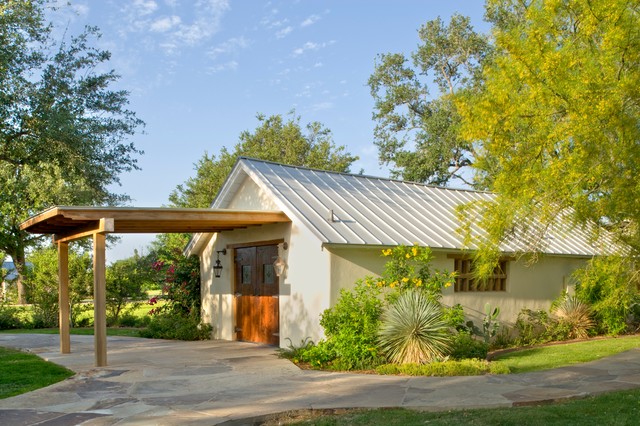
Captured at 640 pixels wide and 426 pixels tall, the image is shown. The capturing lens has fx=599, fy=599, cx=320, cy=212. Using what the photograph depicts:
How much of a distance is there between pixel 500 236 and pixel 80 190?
18994 mm

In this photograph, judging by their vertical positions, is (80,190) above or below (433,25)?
below

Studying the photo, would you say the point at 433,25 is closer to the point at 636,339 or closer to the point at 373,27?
the point at 373,27

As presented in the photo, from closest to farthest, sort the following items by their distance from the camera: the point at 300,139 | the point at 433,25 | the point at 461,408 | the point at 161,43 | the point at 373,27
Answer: the point at 461,408, the point at 161,43, the point at 373,27, the point at 433,25, the point at 300,139

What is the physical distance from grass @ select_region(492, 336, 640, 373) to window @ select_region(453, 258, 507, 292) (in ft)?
6.10

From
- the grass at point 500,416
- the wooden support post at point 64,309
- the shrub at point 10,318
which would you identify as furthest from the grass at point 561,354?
the shrub at point 10,318

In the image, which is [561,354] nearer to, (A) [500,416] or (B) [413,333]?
(B) [413,333]

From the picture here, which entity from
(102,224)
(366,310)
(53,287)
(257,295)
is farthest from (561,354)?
(53,287)

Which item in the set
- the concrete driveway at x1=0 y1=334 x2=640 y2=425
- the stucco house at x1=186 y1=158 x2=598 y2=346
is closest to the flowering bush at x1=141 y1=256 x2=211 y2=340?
the stucco house at x1=186 y1=158 x2=598 y2=346

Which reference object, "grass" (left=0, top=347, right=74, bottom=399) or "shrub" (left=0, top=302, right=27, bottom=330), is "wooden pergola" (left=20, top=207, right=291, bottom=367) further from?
"shrub" (left=0, top=302, right=27, bottom=330)

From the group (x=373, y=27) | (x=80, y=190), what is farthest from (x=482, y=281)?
(x=80, y=190)

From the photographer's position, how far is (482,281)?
1452cm

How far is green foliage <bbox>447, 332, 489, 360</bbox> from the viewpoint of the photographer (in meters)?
11.1

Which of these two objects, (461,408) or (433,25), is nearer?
(461,408)

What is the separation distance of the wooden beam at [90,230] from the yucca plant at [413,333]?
5.14 meters
